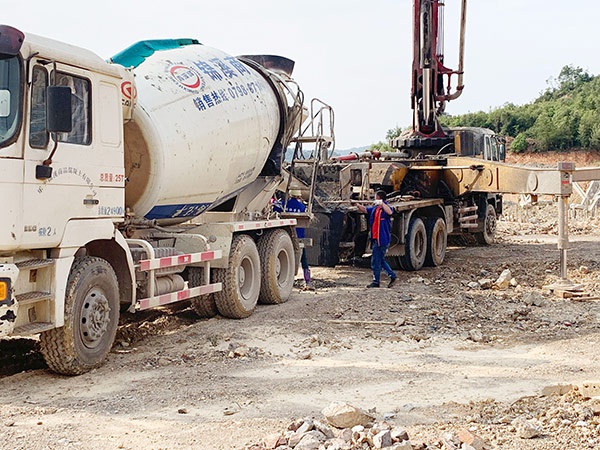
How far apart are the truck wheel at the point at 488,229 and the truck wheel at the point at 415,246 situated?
450cm

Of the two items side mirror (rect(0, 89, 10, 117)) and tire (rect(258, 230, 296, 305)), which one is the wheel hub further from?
tire (rect(258, 230, 296, 305))

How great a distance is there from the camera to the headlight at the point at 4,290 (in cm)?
561

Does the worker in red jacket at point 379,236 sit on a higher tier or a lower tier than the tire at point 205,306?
higher

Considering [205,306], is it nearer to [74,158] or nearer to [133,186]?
[133,186]

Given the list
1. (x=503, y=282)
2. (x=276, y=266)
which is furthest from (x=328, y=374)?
(x=503, y=282)

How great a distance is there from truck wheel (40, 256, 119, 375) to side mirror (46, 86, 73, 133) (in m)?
1.29

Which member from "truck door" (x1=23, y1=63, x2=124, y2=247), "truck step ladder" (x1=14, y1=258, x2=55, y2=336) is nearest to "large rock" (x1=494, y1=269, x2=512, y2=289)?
"truck door" (x1=23, y1=63, x2=124, y2=247)

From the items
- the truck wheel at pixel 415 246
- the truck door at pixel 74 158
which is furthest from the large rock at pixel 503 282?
the truck door at pixel 74 158

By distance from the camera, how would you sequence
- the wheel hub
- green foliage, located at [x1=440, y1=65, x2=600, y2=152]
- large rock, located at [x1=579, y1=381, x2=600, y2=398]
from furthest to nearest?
1. green foliage, located at [x1=440, y1=65, x2=600, y2=152]
2. the wheel hub
3. large rock, located at [x1=579, y1=381, x2=600, y2=398]

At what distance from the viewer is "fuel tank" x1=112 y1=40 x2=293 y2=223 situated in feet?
25.5

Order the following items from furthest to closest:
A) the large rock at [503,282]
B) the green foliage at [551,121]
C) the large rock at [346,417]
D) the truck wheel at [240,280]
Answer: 1. the green foliage at [551,121]
2. the large rock at [503,282]
3. the truck wheel at [240,280]
4. the large rock at [346,417]

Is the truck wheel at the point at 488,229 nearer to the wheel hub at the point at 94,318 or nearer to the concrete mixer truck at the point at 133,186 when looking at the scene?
the concrete mixer truck at the point at 133,186

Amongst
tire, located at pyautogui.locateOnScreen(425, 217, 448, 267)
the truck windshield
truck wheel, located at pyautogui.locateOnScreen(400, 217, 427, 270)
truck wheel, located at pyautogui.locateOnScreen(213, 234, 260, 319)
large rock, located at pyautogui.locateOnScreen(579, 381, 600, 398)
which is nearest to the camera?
large rock, located at pyautogui.locateOnScreen(579, 381, 600, 398)

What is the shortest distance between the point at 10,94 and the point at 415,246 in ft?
31.6
